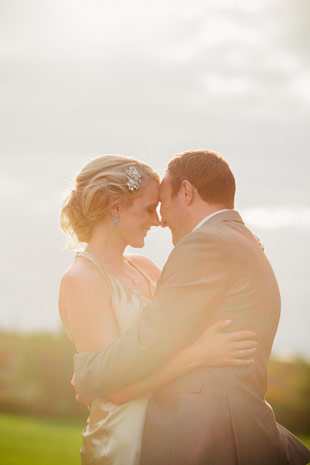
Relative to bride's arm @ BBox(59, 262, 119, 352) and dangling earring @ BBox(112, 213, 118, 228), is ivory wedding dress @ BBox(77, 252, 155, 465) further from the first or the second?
dangling earring @ BBox(112, 213, 118, 228)

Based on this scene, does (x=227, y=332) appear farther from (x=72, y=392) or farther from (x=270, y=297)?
(x=72, y=392)

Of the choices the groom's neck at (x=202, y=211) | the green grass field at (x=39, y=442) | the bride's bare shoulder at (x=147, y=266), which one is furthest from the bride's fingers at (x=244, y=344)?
the green grass field at (x=39, y=442)

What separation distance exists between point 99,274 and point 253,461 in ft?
5.85

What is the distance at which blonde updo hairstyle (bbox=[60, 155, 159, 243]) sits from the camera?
519 cm

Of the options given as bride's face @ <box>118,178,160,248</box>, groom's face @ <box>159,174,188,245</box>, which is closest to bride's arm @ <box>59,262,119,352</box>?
bride's face @ <box>118,178,160,248</box>

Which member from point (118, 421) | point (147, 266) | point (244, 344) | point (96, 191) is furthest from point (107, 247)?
point (244, 344)

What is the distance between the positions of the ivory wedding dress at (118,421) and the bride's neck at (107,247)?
0.40 ft

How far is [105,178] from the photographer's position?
17.2 ft

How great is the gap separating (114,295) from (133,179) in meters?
0.95

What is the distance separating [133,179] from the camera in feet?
17.2

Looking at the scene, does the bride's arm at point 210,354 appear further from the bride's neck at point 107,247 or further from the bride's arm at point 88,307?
the bride's neck at point 107,247

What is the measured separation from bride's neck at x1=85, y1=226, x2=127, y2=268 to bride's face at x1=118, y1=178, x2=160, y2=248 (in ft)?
0.26

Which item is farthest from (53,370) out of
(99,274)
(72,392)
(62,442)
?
(99,274)

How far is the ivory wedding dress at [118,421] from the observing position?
472 centimetres
